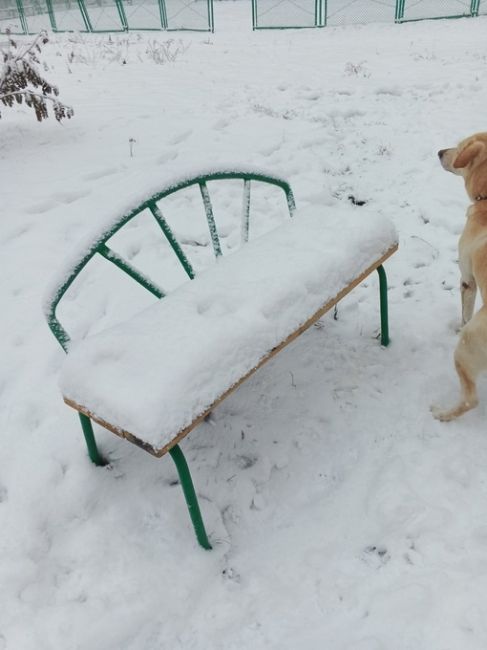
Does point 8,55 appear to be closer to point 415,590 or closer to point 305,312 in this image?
point 305,312

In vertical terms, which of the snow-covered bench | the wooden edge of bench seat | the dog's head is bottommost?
the wooden edge of bench seat

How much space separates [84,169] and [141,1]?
14.0m

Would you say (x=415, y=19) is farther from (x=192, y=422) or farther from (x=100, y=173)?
(x=192, y=422)

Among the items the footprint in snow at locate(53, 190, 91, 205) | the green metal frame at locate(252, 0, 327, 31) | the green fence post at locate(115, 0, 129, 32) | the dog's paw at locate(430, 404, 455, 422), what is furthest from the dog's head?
the green fence post at locate(115, 0, 129, 32)

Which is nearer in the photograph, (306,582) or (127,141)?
(306,582)

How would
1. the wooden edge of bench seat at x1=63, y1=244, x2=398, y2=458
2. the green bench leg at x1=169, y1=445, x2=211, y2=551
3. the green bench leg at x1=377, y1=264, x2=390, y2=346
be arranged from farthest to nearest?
1. the green bench leg at x1=377, y1=264, x2=390, y2=346
2. the green bench leg at x1=169, y1=445, x2=211, y2=551
3. the wooden edge of bench seat at x1=63, y1=244, x2=398, y2=458

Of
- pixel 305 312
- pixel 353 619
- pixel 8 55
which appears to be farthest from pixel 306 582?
pixel 8 55

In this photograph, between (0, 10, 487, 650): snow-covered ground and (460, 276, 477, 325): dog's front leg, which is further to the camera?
(460, 276, 477, 325): dog's front leg

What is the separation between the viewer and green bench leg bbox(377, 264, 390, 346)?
272 cm

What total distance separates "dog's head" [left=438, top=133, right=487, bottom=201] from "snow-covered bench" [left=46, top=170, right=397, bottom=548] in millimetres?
443

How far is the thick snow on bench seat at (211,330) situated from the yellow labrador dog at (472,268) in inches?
15.1

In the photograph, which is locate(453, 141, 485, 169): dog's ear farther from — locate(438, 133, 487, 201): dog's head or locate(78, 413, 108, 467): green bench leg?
locate(78, 413, 108, 467): green bench leg

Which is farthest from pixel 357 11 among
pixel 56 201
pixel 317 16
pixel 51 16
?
pixel 56 201

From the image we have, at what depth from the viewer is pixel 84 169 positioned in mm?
4742
